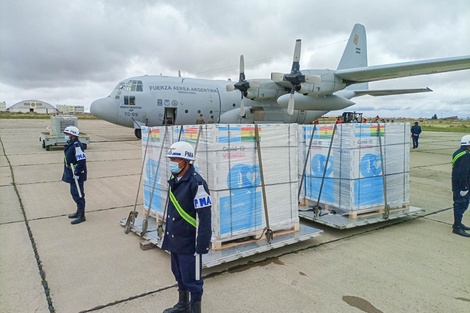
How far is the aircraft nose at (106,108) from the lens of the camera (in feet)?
59.4

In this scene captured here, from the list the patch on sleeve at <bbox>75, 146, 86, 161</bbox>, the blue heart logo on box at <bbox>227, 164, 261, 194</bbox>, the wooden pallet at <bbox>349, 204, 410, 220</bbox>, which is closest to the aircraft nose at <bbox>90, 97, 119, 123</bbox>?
the patch on sleeve at <bbox>75, 146, 86, 161</bbox>

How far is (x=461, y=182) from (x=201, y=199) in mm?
5187

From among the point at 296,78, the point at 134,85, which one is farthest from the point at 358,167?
the point at 134,85

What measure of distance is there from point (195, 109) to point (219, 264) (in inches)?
638

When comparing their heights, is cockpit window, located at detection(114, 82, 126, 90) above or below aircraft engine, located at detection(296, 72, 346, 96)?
above

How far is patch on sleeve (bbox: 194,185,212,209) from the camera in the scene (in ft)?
10.5

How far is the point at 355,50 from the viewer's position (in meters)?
20.6

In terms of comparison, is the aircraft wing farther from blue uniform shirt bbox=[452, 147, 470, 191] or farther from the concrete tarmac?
blue uniform shirt bbox=[452, 147, 470, 191]

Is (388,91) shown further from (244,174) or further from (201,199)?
(201,199)

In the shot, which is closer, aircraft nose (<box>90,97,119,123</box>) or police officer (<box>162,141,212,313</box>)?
police officer (<box>162,141,212,313</box>)

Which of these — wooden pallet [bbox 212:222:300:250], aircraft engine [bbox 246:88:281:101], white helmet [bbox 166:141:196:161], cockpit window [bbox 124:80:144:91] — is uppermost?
cockpit window [bbox 124:80:144:91]

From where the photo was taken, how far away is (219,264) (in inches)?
176

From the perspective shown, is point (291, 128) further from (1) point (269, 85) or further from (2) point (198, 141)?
(1) point (269, 85)

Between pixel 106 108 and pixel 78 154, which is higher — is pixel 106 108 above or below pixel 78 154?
above
